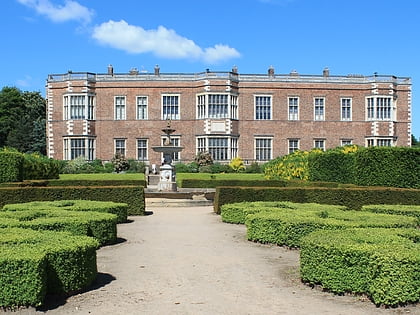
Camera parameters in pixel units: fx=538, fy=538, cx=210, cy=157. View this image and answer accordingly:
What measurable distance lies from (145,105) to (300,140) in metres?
12.2

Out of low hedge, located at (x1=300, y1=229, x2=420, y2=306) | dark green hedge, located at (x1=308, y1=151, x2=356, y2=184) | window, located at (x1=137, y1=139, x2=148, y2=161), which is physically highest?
window, located at (x1=137, y1=139, x2=148, y2=161)

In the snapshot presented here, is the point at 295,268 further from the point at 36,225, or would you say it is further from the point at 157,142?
the point at 157,142

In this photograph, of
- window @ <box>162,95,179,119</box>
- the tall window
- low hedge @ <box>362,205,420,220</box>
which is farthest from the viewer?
the tall window

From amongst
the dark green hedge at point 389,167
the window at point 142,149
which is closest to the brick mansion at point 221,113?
the window at point 142,149

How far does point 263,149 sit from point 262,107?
3.22 meters

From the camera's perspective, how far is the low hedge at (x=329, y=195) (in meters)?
15.8

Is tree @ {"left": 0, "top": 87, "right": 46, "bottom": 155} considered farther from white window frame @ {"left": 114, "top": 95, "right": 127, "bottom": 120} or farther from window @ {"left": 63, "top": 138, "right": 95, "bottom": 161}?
white window frame @ {"left": 114, "top": 95, "right": 127, "bottom": 120}

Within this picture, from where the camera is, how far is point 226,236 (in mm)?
11672

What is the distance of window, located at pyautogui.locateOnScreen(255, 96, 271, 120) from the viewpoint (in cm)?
4112

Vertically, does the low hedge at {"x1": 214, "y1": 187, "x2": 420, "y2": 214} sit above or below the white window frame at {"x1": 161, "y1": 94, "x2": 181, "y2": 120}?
below

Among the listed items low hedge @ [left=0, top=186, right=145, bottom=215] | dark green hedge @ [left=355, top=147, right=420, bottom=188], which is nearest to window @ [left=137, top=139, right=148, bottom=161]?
dark green hedge @ [left=355, top=147, right=420, bottom=188]

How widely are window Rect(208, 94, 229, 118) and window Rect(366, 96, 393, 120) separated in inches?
443

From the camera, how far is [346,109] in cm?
4188

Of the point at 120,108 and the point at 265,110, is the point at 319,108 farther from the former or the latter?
the point at 120,108
